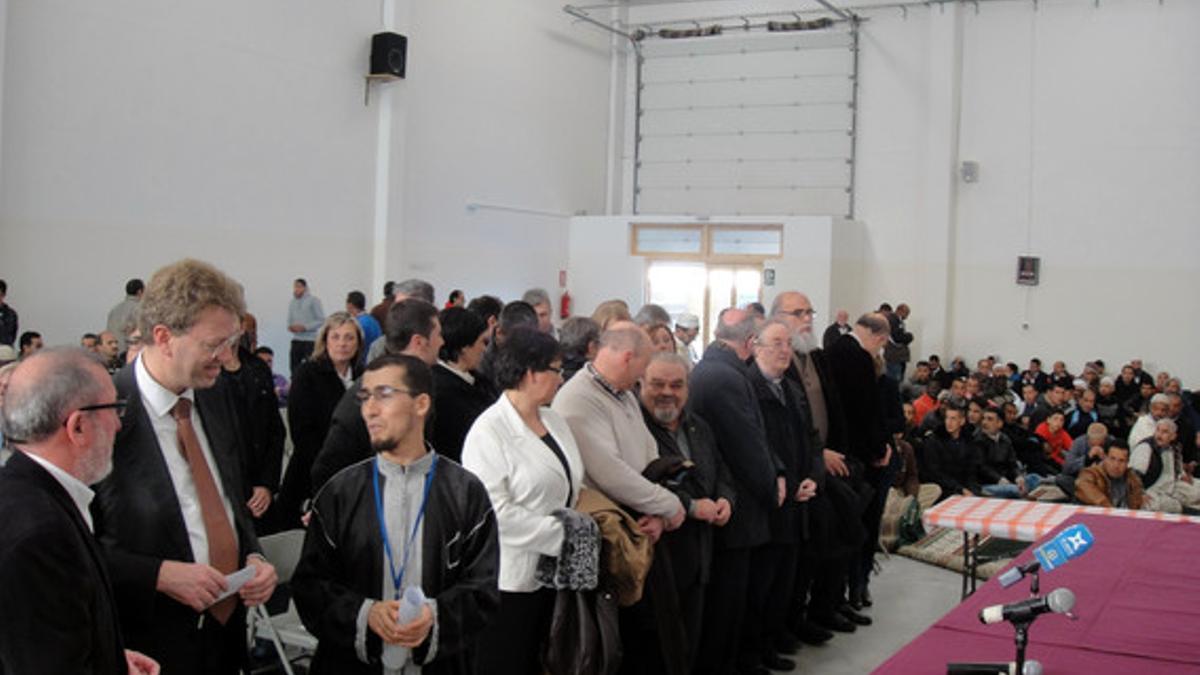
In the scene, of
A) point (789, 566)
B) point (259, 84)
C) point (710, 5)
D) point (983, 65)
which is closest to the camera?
point (789, 566)

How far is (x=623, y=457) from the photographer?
12.5 feet

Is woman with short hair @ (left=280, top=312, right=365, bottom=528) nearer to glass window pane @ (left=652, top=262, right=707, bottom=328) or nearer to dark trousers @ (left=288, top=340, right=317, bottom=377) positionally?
dark trousers @ (left=288, top=340, right=317, bottom=377)

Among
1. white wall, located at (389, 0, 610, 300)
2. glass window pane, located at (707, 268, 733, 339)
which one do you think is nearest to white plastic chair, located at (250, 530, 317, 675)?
white wall, located at (389, 0, 610, 300)

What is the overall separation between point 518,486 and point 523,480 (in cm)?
2

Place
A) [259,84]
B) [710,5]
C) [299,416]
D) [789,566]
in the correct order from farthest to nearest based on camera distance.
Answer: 1. [710,5]
2. [259,84]
3. [789,566]
4. [299,416]

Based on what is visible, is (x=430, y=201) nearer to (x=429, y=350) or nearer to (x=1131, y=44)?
(x=1131, y=44)

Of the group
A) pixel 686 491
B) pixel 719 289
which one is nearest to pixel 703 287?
pixel 719 289

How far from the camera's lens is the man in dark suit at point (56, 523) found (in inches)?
68.8

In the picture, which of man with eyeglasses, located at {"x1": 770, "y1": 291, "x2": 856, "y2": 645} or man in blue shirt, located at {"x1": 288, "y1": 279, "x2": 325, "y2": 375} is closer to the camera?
man with eyeglasses, located at {"x1": 770, "y1": 291, "x2": 856, "y2": 645}

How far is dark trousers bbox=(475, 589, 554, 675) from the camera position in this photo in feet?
10.9

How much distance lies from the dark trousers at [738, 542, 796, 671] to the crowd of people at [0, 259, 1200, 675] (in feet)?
0.04

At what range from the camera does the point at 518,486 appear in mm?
3211

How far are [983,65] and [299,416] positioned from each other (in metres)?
13.2

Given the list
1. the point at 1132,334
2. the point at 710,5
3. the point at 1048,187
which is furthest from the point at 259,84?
the point at 1132,334
